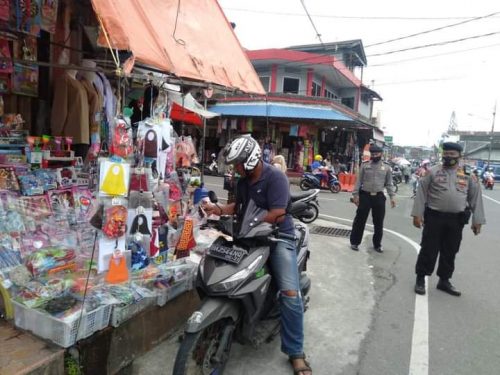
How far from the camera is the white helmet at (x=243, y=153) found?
9.46 ft

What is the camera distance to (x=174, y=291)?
138 inches

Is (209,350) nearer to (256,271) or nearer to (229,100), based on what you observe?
(256,271)

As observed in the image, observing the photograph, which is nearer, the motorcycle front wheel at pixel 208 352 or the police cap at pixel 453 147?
the motorcycle front wheel at pixel 208 352

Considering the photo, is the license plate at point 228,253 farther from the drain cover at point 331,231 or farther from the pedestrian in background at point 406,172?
the pedestrian in background at point 406,172

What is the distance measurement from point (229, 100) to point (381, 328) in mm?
17174

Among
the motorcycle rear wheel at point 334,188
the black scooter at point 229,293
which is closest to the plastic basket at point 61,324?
the black scooter at point 229,293

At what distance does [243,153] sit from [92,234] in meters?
1.73

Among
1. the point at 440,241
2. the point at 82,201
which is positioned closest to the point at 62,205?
the point at 82,201

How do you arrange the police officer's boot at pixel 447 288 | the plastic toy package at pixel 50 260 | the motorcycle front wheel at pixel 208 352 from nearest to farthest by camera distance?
1. the motorcycle front wheel at pixel 208 352
2. the plastic toy package at pixel 50 260
3. the police officer's boot at pixel 447 288

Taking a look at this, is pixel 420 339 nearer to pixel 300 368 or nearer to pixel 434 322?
pixel 434 322

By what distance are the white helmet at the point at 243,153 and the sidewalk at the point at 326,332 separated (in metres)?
1.58

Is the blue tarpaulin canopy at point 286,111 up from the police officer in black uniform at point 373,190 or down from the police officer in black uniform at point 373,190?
up

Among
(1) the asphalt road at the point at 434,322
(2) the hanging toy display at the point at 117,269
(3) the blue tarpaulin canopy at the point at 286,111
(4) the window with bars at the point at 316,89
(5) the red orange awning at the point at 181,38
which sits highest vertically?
(4) the window with bars at the point at 316,89

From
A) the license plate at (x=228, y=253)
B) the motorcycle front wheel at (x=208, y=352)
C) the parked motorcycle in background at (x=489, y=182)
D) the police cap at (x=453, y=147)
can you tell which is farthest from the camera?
the parked motorcycle in background at (x=489, y=182)
